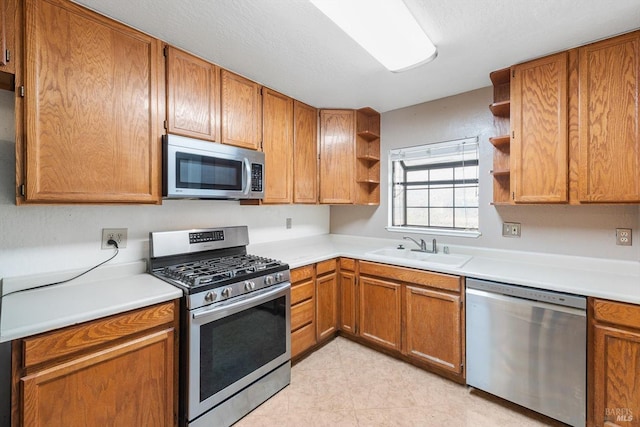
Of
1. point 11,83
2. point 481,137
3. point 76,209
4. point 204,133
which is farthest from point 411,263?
point 11,83

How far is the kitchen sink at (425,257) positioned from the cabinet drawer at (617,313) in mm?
752

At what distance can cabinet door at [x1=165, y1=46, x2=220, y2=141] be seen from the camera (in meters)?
1.75

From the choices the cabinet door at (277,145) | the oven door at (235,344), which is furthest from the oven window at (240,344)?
the cabinet door at (277,145)

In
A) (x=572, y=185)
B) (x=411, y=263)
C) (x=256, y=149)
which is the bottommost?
(x=411, y=263)

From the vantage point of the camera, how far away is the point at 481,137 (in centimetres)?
242

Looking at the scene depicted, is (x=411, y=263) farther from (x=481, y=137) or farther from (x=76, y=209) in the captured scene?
(x=76, y=209)

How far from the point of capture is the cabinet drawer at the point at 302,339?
2.23 m

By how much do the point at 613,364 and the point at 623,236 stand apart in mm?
888

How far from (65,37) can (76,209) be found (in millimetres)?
906

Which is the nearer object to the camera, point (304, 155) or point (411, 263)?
point (411, 263)

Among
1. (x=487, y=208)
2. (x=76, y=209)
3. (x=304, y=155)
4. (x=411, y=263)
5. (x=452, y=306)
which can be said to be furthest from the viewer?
(x=304, y=155)

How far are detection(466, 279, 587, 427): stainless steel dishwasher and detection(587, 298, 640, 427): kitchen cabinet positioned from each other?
0.05 metres

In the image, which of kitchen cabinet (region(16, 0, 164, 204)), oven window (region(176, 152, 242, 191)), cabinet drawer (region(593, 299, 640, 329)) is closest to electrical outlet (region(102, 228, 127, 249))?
kitchen cabinet (region(16, 0, 164, 204))

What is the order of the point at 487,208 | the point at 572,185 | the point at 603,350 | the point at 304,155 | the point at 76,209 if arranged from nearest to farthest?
the point at 603,350
the point at 76,209
the point at 572,185
the point at 487,208
the point at 304,155
